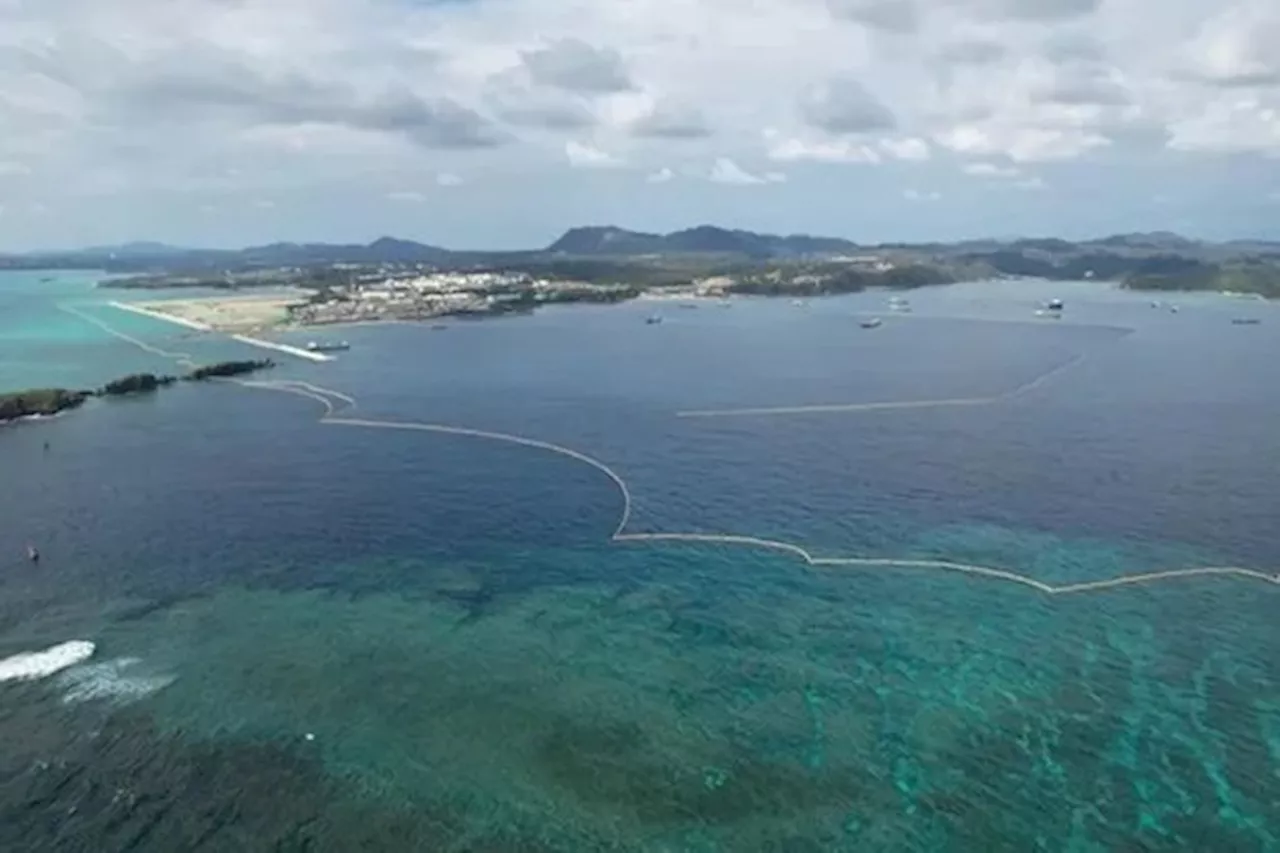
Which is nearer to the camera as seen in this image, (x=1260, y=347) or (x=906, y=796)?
(x=906, y=796)

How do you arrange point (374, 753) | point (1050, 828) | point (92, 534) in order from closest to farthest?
1. point (1050, 828)
2. point (374, 753)
3. point (92, 534)

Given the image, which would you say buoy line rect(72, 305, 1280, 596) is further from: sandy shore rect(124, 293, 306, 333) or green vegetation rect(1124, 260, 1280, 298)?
green vegetation rect(1124, 260, 1280, 298)

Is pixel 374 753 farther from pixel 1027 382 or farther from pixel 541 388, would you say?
pixel 1027 382

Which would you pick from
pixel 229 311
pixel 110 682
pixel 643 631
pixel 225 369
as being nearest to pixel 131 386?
pixel 225 369

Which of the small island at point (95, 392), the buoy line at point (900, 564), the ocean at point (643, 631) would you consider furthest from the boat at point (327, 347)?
the buoy line at point (900, 564)

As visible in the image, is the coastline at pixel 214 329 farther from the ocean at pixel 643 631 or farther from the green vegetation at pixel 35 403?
the ocean at pixel 643 631

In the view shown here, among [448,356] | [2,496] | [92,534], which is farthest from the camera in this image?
[448,356]

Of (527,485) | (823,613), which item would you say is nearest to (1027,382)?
(527,485)
